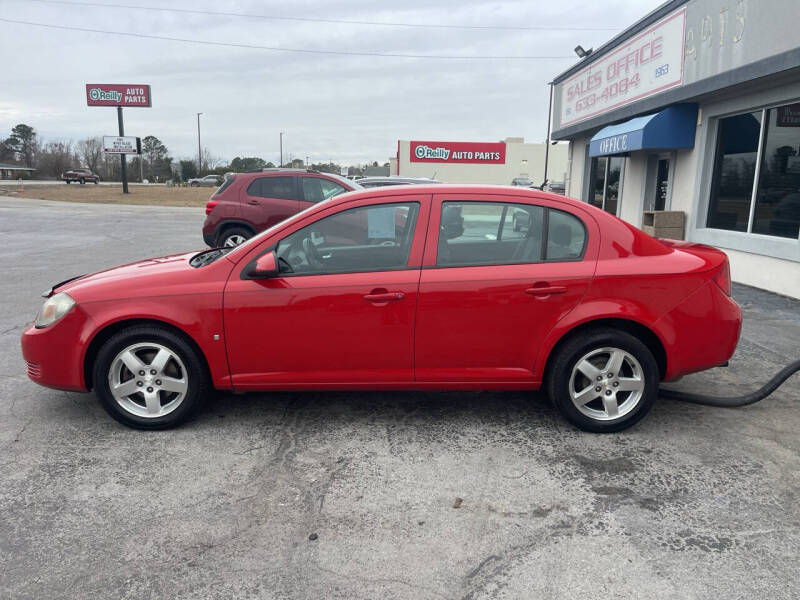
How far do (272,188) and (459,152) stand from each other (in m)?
49.7

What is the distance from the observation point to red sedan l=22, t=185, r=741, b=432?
3.96 meters

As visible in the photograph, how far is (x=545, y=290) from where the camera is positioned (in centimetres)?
394

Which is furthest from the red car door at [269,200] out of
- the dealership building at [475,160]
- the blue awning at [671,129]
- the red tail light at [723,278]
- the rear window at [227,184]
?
the dealership building at [475,160]

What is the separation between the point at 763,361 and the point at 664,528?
3362 mm

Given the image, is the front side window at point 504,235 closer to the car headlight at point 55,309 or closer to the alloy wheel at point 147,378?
the alloy wheel at point 147,378

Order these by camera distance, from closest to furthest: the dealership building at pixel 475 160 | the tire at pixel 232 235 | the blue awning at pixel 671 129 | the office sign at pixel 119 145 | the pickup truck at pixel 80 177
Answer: the blue awning at pixel 671 129 < the tire at pixel 232 235 < the office sign at pixel 119 145 < the dealership building at pixel 475 160 < the pickup truck at pixel 80 177

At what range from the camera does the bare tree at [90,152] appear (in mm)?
102781

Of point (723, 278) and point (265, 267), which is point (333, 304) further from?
point (723, 278)

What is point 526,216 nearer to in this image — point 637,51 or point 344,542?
point 344,542

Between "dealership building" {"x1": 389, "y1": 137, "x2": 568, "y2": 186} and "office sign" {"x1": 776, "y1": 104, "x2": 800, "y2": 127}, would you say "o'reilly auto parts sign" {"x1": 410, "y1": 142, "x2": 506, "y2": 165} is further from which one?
"office sign" {"x1": 776, "y1": 104, "x2": 800, "y2": 127}

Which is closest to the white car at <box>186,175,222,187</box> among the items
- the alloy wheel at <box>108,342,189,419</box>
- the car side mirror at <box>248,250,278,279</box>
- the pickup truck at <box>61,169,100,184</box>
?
the pickup truck at <box>61,169,100,184</box>

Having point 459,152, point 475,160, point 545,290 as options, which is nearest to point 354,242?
point 545,290

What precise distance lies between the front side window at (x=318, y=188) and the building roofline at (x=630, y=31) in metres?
6.92

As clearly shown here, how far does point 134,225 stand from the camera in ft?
68.7
